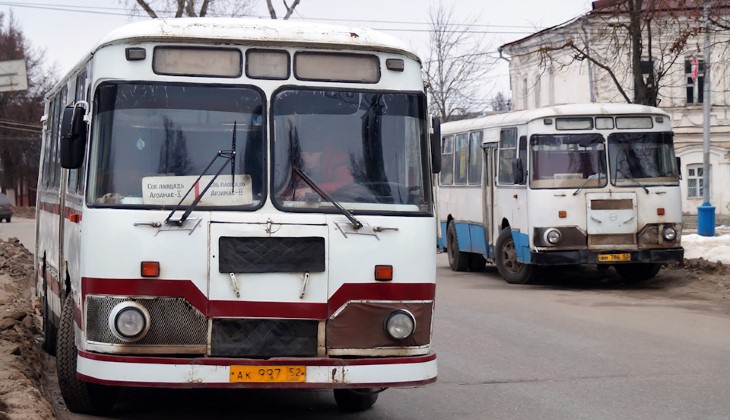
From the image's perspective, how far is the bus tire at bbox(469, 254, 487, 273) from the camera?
25.3 meters

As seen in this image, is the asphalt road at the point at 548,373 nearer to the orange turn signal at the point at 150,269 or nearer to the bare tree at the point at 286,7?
the orange turn signal at the point at 150,269

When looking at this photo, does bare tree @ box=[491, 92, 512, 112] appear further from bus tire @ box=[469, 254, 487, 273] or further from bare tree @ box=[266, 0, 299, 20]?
bus tire @ box=[469, 254, 487, 273]

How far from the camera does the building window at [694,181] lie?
51.6 metres

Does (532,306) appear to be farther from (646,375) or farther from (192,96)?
(192,96)

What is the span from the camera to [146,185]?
8.15m

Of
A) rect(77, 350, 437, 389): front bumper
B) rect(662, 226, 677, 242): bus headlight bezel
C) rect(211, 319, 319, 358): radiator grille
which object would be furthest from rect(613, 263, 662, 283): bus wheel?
rect(211, 319, 319, 358): radiator grille

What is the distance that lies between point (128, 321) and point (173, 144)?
3.94 feet

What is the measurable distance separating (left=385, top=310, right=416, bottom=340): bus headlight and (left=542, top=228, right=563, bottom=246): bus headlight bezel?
40.8 feet

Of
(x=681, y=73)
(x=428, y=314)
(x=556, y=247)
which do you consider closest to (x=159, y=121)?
(x=428, y=314)

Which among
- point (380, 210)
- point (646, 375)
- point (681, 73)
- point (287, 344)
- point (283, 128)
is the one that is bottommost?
point (646, 375)

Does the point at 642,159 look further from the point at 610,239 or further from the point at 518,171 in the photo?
the point at 518,171

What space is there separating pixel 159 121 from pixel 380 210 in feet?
5.16

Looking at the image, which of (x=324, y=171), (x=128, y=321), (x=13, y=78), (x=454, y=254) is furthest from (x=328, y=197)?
(x=454, y=254)

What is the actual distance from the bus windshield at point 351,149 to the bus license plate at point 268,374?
1059mm
